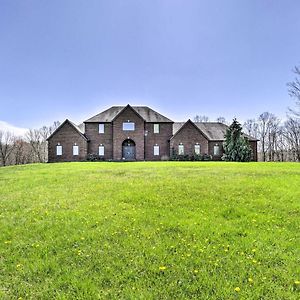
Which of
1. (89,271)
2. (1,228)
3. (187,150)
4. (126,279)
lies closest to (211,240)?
(126,279)

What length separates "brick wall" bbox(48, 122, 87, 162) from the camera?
39.4 metres

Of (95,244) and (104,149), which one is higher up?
(104,149)

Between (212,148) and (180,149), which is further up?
(212,148)

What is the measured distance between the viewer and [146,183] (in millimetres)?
12188

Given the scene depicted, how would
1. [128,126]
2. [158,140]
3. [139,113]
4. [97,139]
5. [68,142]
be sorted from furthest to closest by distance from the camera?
[139,113], [158,140], [97,139], [128,126], [68,142]

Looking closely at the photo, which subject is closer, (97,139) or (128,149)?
(97,139)

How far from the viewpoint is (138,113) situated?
4162 cm

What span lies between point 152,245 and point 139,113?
3755cm

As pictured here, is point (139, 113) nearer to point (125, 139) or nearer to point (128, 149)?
point (125, 139)

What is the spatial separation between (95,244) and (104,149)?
3527 cm

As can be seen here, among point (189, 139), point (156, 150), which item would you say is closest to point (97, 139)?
point (156, 150)

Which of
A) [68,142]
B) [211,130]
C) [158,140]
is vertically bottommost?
[68,142]

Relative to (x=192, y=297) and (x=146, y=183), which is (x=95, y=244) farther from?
(x=146, y=183)

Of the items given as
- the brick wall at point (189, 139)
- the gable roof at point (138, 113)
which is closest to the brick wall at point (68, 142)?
the gable roof at point (138, 113)
